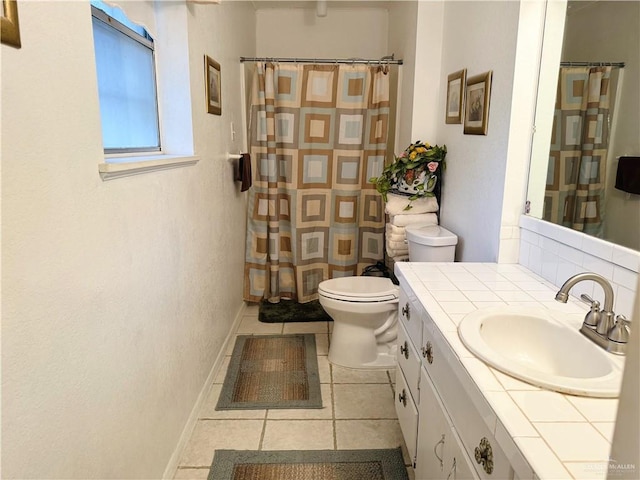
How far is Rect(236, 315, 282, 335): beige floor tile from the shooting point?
3.01 meters

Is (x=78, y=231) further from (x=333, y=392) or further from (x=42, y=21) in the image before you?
(x=333, y=392)

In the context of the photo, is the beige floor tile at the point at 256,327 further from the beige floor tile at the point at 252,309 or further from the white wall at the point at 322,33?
the white wall at the point at 322,33

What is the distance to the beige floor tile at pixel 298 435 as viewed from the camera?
6.31ft

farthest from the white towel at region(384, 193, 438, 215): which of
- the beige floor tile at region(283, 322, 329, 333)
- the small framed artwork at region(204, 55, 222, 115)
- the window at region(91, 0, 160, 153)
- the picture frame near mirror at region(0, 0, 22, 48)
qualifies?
the picture frame near mirror at region(0, 0, 22, 48)

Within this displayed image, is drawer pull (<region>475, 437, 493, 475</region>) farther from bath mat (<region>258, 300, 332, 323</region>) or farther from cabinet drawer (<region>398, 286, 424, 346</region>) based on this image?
bath mat (<region>258, 300, 332, 323</region>)

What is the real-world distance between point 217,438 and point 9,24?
173 cm

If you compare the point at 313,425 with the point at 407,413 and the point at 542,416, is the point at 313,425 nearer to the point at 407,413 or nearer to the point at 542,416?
the point at 407,413

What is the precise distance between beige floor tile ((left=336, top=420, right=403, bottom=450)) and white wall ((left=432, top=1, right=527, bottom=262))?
0.88 meters

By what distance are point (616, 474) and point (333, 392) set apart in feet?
6.41

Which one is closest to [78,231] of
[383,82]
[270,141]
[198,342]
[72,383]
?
[72,383]

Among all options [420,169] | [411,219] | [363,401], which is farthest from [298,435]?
[420,169]

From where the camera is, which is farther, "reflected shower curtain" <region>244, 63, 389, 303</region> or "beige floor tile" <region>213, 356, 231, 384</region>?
"reflected shower curtain" <region>244, 63, 389, 303</region>

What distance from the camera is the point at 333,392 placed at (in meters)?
2.33

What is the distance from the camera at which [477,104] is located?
80.7 inches
